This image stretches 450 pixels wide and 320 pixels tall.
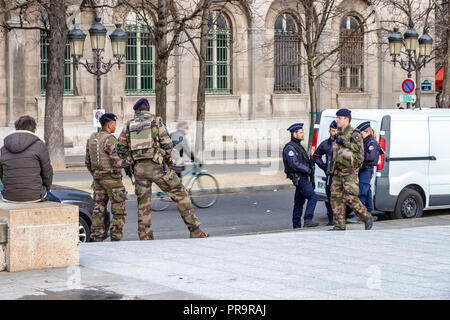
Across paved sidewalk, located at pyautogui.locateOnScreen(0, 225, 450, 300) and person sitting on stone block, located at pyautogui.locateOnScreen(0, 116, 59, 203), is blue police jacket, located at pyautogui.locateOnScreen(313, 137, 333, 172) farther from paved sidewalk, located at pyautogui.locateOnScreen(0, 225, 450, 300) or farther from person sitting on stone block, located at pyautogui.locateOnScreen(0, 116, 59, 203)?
person sitting on stone block, located at pyautogui.locateOnScreen(0, 116, 59, 203)

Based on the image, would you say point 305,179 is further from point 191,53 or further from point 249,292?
point 191,53

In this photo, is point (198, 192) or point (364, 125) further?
point (198, 192)

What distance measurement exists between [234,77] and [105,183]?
24359mm

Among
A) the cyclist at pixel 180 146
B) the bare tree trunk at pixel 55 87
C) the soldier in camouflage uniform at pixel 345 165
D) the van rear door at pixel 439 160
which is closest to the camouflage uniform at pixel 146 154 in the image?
the soldier in camouflage uniform at pixel 345 165

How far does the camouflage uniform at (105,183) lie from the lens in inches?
477

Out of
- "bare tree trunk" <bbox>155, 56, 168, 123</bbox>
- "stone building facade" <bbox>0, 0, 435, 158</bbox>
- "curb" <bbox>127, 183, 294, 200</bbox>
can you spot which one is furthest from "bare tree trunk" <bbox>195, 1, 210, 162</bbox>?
"curb" <bbox>127, 183, 294, 200</bbox>

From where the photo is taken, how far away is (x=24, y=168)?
9.69m

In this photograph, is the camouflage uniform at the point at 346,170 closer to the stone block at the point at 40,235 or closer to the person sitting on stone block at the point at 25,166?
the person sitting on stone block at the point at 25,166

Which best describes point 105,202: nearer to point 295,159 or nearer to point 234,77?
point 295,159

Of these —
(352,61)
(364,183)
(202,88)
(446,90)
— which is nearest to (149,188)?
(364,183)

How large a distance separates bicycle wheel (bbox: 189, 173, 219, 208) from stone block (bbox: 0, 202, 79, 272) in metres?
8.48

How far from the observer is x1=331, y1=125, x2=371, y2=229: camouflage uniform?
12781 mm

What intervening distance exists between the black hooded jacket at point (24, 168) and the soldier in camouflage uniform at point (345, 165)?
175 inches

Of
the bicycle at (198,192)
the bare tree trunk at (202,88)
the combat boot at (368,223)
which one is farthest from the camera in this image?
the bare tree trunk at (202,88)
